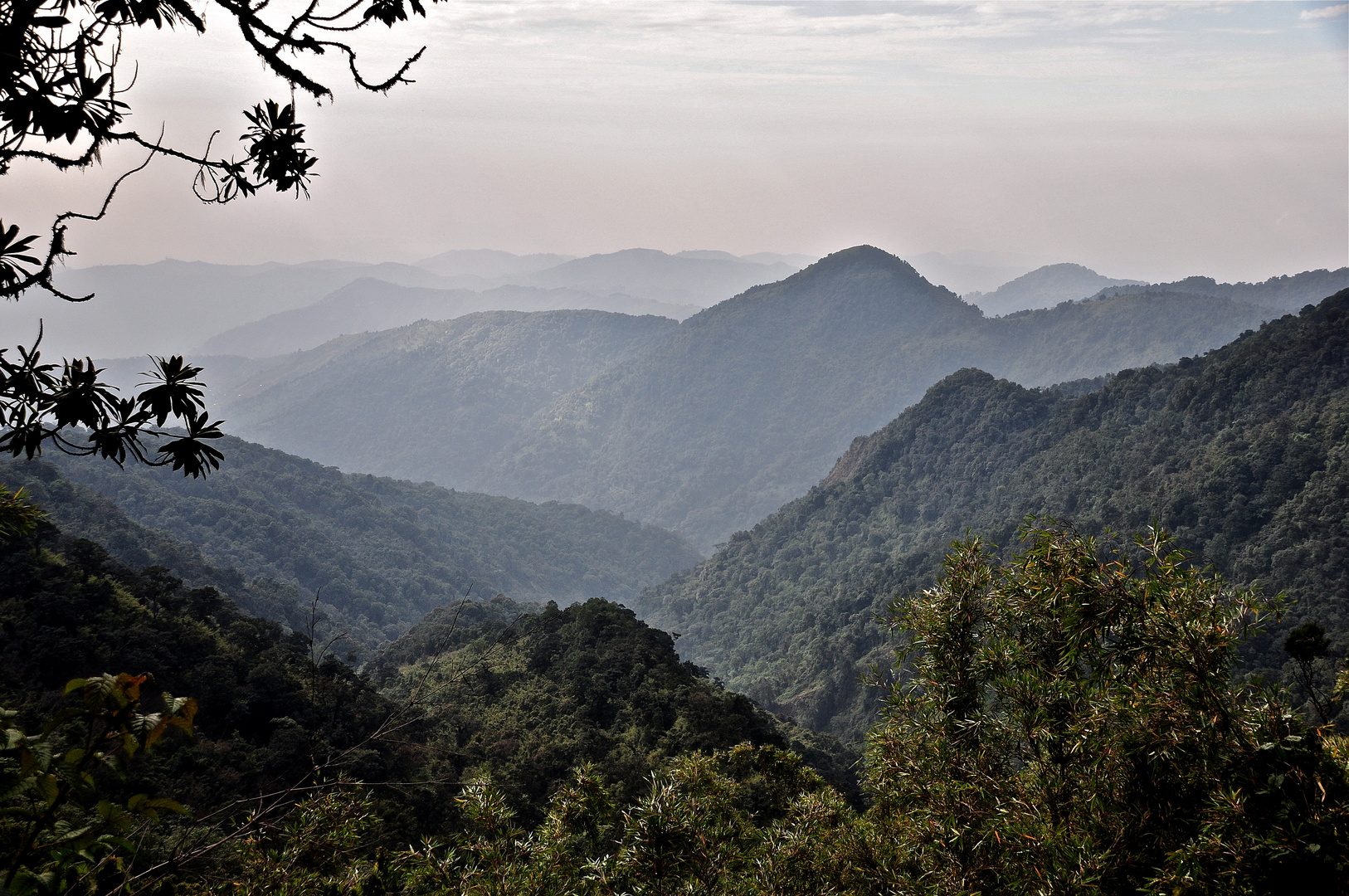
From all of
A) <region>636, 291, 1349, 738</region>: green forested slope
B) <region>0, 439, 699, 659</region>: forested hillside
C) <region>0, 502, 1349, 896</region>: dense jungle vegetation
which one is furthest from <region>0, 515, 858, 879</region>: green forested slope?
<region>636, 291, 1349, 738</region>: green forested slope

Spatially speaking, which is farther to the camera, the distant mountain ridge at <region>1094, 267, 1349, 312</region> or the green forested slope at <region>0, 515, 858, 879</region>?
the distant mountain ridge at <region>1094, 267, 1349, 312</region>

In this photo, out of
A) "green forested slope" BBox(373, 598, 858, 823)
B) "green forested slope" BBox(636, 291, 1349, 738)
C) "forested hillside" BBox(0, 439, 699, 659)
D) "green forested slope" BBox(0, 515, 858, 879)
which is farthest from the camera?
"forested hillside" BBox(0, 439, 699, 659)

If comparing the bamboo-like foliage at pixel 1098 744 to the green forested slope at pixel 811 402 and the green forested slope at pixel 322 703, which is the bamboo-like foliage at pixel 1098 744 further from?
the green forested slope at pixel 811 402

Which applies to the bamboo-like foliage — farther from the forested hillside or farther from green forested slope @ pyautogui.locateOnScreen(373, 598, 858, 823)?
the forested hillside

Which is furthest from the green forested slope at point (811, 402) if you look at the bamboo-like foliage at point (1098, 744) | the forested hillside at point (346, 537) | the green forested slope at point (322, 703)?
the bamboo-like foliage at point (1098, 744)

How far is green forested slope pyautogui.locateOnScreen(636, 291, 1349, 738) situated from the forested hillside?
2101cm

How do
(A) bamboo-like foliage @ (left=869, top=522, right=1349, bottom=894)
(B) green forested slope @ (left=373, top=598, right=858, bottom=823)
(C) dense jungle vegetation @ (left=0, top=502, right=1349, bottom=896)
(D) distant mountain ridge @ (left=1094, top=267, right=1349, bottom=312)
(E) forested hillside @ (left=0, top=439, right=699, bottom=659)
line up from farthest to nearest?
(D) distant mountain ridge @ (left=1094, top=267, right=1349, bottom=312)
(E) forested hillside @ (left=0, top=439, right=699, bottom=659)
(B) green forested slope @ (left=373, top=598, right=858, bottom=823)
(A) bamboo-like foliage @ (left=869, top=522, right=1349, bottom=894)
(C) dense jungle vegetation @ (left=0, top=502, right=1349, bottom=896)

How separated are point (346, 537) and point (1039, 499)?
218ft

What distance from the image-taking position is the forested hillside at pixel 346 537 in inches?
2197

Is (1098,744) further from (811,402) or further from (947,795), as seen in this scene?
(811,402)

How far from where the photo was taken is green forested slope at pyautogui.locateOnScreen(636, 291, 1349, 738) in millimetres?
39281

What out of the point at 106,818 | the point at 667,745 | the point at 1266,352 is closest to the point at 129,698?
the point at 106,818

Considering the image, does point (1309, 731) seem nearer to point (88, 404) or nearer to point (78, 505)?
point (88, 404)

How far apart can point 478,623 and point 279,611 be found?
13176 millimetres
